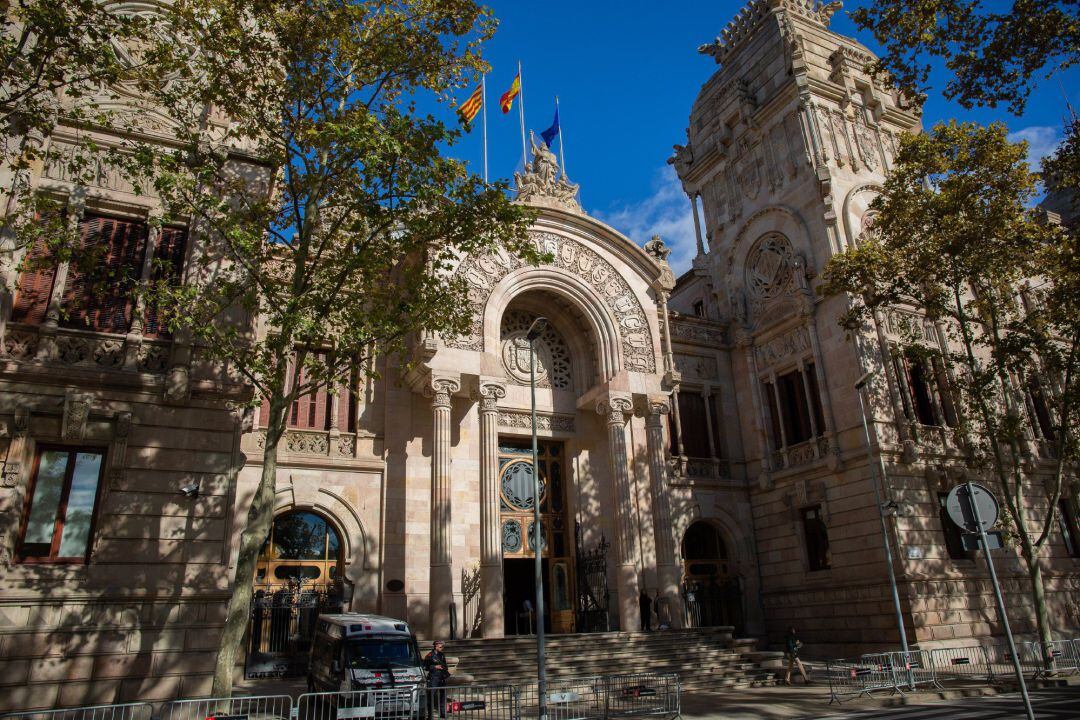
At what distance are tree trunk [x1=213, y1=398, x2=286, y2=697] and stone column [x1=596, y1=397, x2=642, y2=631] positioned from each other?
38.4ft

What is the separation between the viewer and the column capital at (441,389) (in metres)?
20.3

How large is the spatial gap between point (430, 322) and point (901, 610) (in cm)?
1597

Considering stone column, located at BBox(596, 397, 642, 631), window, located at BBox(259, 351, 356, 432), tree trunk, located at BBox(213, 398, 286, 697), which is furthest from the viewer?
stone column, located at BBox(596, 397, 642, 631)

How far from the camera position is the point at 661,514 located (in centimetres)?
2248

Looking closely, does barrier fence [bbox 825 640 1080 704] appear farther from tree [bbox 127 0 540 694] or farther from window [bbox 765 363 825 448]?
tree [bbox 127 0 540 694]

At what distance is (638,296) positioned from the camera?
2528 cm

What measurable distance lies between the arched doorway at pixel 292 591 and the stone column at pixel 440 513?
244cm

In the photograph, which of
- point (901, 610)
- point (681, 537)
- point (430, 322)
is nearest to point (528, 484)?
point (681, 537)

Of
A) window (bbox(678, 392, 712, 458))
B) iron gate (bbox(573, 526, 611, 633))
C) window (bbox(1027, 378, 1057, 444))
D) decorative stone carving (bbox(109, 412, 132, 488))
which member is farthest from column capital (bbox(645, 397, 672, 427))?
decorative stone carving (bbox(109, 412, 132, 488))

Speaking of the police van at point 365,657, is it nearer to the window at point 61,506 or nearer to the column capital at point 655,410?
the window at point 61,506

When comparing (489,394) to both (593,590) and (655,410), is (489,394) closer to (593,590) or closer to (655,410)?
(655,410)

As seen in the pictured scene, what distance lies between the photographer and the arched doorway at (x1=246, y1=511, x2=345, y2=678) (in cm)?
1747

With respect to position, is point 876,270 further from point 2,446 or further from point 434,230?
point 2,446

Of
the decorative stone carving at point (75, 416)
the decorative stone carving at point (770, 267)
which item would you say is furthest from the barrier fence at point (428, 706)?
the decorative stone carving at point (770, 267)
